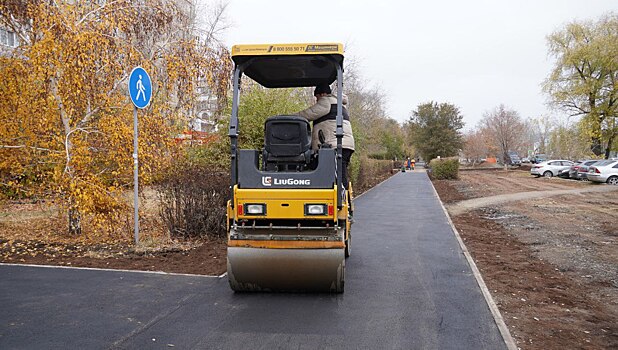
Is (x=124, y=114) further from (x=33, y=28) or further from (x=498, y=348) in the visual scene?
(x=498, y=348)

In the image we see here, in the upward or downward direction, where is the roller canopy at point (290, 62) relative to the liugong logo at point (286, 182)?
upward

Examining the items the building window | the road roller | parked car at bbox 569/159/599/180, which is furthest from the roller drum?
parked car at bbox 569/159/599/180

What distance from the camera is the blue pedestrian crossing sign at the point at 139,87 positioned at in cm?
773

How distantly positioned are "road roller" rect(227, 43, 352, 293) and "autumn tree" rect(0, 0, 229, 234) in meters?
3.92

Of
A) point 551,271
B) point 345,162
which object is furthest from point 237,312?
point 551,271

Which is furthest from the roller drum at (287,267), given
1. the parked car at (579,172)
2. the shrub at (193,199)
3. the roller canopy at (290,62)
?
the parked car at (579,172)

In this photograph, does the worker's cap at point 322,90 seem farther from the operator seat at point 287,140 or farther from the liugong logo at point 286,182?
the liugong logo at point 286,182

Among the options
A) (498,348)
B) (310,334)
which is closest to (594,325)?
(498,348)

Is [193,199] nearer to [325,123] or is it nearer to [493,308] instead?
[325,123]

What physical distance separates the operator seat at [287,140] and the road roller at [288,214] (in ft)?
0.04

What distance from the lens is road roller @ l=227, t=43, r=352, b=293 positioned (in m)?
5.34

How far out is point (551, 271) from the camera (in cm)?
739

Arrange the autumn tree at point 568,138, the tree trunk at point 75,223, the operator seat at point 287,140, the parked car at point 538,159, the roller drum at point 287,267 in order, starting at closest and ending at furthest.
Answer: the roller drum at point 287,267
the operator seat at point 287,140
the tree trunk at point 75,223
the autumn tree at point 568,138
the parked car at point 538,159

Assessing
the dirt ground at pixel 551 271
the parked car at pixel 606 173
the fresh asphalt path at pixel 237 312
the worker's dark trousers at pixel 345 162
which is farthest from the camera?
the parked car at pixel 606 173
